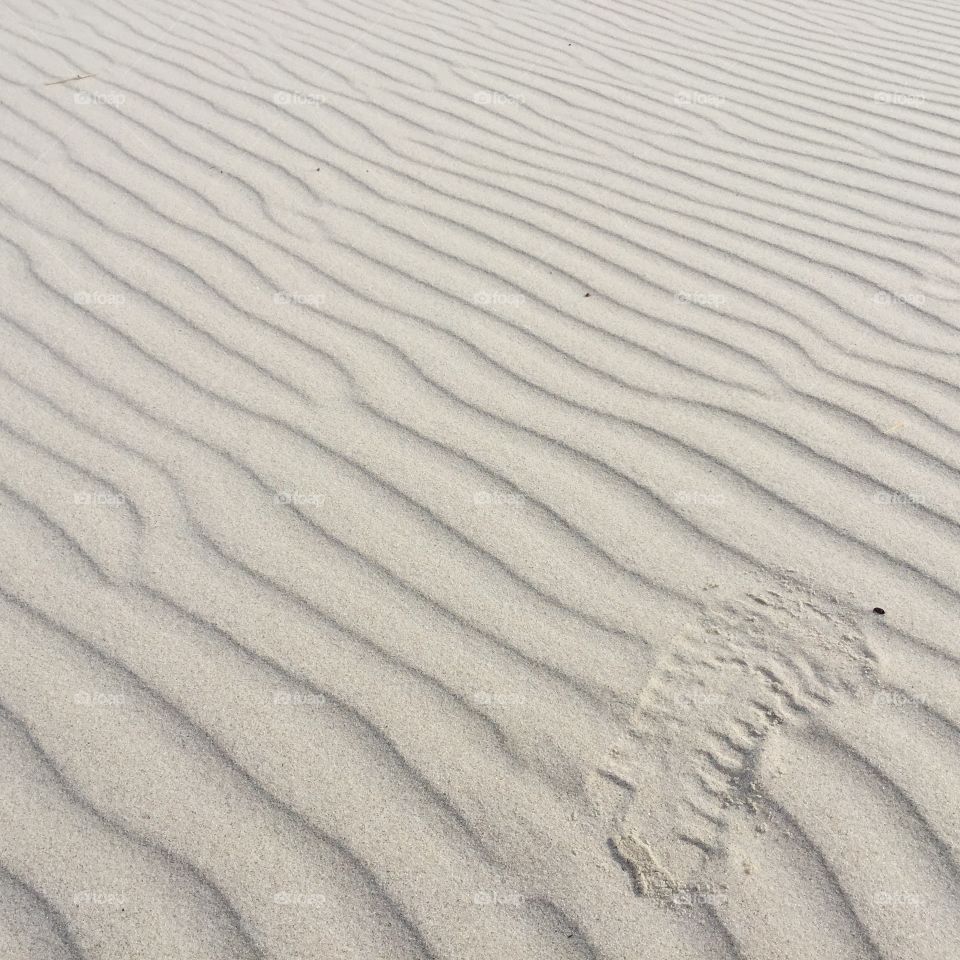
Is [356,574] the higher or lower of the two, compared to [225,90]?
lower

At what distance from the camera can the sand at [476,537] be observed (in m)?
1.60

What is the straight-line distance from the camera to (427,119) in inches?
159

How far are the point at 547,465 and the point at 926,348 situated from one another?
46.4 inches

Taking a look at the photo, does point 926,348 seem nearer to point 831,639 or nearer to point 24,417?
point 831,639

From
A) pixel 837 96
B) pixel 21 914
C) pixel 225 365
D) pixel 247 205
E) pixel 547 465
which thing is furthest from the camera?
pixel 837 96

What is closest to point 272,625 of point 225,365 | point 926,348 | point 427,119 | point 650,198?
point 225,365

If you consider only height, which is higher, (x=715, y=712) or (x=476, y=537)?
(x=476, y=537)

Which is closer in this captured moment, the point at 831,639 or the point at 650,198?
the point at 831,639

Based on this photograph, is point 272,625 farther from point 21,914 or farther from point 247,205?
point 247,205

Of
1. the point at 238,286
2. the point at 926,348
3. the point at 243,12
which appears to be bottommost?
the point at 238,286

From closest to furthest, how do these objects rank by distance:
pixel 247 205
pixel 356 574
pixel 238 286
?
1. pixel 356 574
2. pixel 238 286
3. pixel 247 205

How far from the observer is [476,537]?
2.18 meters

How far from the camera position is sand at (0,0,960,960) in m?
1.60

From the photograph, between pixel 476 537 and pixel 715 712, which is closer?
pixel 715 712
